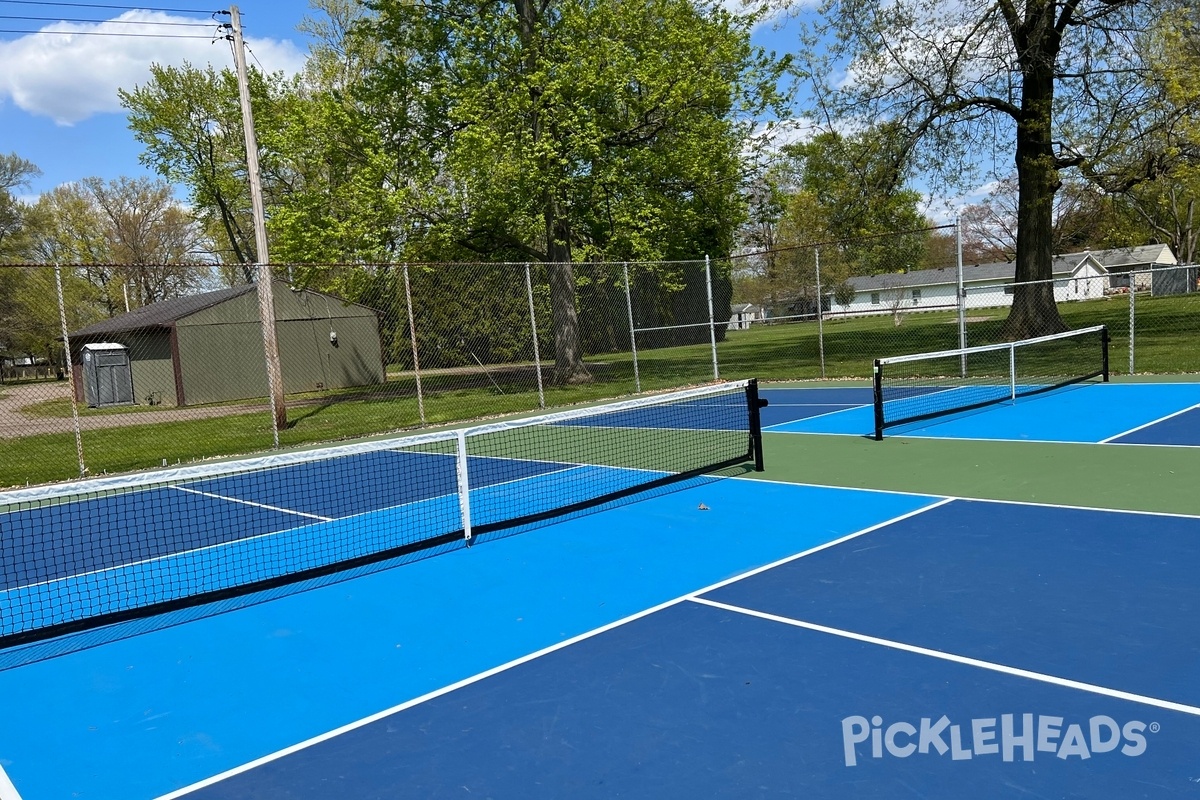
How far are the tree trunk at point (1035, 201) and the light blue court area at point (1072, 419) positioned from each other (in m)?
7.73

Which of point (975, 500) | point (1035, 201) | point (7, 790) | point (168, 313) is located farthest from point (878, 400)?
point (168, 313)

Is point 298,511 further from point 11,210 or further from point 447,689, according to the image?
point 11,210

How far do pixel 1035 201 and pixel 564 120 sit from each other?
482 inches

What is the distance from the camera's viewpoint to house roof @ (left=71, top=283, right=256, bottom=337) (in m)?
27.8

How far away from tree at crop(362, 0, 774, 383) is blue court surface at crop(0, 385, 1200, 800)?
49.6ft

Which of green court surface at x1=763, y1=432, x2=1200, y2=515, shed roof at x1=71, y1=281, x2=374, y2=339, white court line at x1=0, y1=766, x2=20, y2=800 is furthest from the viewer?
shed roof at x1=71, y1=281, x2=374, y2=339

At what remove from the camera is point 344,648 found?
5148 millimetres

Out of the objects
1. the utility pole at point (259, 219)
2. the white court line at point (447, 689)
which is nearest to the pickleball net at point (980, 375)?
the white court line at point (447, 689)

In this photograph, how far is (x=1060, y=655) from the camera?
430cm

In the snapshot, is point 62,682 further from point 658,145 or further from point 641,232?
point 658,145

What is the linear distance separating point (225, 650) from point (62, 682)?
2.93ft

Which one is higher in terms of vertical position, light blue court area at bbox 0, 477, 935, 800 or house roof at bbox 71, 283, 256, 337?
house roof at bbox 71, 283, 256, 337

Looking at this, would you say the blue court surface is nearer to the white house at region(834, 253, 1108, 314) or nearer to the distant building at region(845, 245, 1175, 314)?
the distant building at region(845, 245, 1175, 314)

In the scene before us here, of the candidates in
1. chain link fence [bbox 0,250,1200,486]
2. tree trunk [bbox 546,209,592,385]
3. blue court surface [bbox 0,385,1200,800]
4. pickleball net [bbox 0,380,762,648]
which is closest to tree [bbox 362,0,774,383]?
tree trunk [bbox 546,209,592,385]
